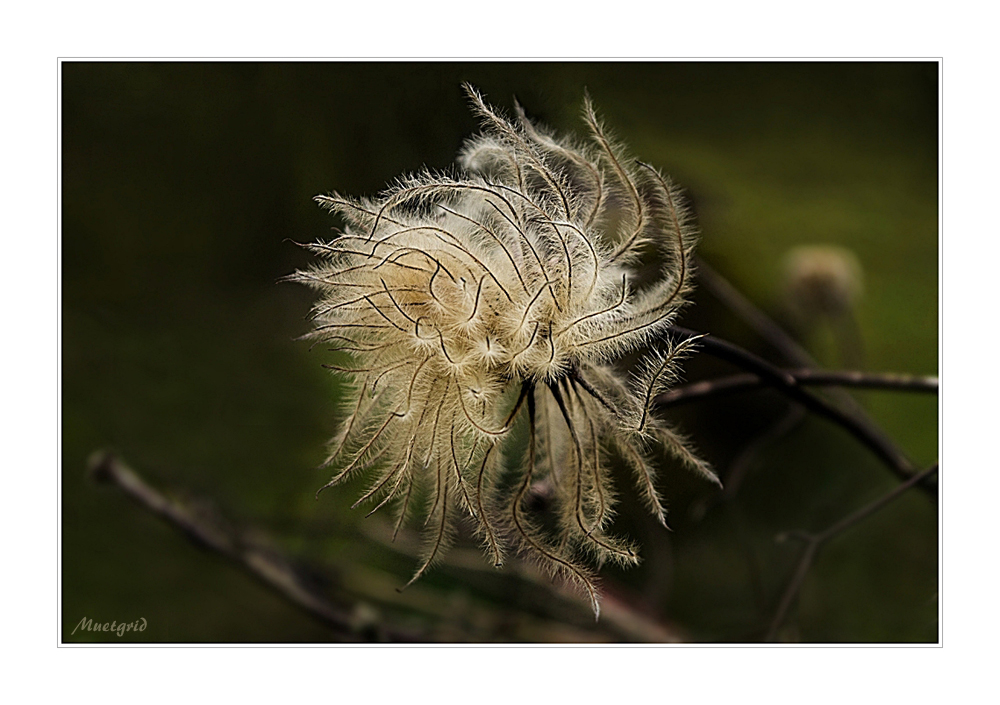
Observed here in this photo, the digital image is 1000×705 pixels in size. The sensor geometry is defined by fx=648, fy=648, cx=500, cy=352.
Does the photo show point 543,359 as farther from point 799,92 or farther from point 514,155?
point 799,92

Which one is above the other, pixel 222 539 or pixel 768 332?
pixel 768 332

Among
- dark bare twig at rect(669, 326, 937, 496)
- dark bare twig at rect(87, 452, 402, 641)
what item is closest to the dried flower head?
dark bare twig at rect(669, 326, 937, 496)

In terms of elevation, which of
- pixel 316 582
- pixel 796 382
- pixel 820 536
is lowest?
pixel 316 582

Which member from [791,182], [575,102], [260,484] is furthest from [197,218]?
[791,182]

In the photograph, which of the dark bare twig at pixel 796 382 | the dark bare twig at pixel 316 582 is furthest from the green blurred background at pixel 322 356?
the dark bare twig at pixel 796 382

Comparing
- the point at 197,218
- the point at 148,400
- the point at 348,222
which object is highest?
the point at 197,218

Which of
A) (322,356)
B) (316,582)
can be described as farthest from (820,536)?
(316,582)

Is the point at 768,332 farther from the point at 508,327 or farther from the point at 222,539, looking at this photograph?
the point at 222,539
